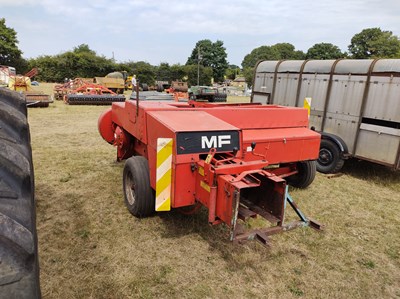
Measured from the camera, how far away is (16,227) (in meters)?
1.09

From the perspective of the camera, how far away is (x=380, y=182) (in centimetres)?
602

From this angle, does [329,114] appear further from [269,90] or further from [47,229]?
[47,229]

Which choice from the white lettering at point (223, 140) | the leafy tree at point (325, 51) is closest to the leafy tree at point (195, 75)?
the white lettering at point (223, 140)

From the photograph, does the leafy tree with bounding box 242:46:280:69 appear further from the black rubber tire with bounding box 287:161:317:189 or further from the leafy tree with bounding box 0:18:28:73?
the black rubber tire with bounding box 287:161:317:189

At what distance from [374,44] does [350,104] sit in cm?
7133

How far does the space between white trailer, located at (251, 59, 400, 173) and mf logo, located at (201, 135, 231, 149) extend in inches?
135

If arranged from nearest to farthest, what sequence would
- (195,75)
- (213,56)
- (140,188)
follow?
(140,188) < (195,75) < (213,56)

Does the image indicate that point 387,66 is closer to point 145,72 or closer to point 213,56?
point 145,72

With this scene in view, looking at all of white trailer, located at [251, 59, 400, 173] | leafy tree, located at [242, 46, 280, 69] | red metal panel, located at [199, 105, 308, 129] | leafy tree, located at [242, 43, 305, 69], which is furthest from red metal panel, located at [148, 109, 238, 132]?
leafy tree, located at [242, 46, 280, 69]

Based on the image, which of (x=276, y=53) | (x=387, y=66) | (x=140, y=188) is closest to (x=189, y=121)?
(x=140, y=188)

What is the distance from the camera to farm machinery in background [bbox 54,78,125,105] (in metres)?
17.1

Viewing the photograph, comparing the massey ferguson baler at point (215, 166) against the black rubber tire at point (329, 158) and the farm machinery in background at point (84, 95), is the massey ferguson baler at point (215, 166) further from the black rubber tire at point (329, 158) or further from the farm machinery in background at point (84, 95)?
the farm machinery in background at point (84, 95)

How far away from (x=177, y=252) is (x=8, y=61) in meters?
51.2

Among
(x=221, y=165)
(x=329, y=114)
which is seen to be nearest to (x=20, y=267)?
(x=221, y=165)
